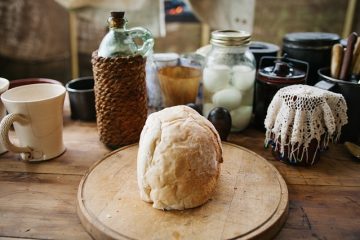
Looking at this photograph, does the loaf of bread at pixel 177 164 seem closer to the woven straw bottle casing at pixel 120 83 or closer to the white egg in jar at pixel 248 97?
the woven straw bottle casing at pixel 120 83

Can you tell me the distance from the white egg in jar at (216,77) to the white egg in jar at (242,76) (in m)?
0.02

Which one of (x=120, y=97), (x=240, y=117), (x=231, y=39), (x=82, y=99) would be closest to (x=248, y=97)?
(x=240, y=117)

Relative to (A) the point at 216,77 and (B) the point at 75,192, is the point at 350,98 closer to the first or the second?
(A) the point at 216,77

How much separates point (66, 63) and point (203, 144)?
1986mm

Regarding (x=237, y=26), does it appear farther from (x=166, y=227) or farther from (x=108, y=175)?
(x=166, y=227)

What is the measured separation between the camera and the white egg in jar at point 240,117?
1053mm

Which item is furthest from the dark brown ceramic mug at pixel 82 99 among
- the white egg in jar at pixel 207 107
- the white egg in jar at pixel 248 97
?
the white egg in jar at pixel 248 97

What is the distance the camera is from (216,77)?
1.02m

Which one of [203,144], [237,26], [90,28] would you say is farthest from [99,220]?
[90,28]

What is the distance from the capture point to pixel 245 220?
25.7 inches

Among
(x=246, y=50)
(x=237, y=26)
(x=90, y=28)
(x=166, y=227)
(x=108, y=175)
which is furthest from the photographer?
(x=90, y=28)

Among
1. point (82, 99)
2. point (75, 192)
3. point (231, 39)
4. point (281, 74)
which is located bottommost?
point (75, 192)

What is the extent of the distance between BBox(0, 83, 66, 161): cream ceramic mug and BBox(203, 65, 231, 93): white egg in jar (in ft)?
1.42

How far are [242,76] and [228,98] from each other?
0.26ft
